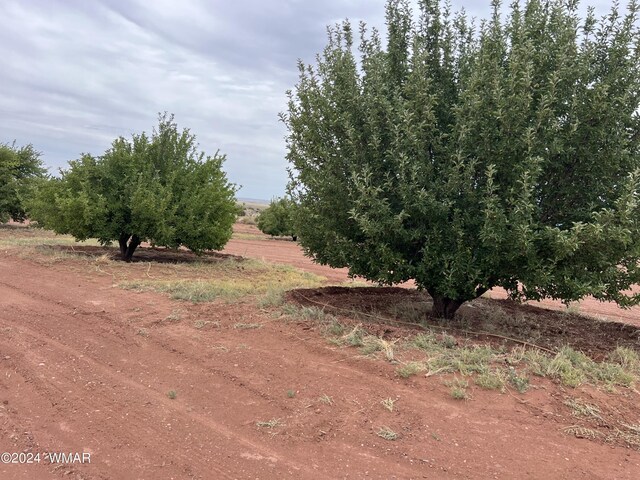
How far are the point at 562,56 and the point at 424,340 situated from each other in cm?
362

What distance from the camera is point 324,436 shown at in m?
4.22

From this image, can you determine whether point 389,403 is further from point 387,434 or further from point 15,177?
point 15,177

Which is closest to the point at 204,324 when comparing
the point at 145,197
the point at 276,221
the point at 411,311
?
the point at 411,311

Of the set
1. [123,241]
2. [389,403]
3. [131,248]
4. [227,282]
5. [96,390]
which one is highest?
[123,241]

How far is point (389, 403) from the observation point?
4680 millimetres

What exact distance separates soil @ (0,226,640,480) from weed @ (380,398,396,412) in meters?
0.05

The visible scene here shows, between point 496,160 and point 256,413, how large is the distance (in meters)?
4.02

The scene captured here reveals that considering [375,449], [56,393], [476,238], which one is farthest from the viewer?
[476,238]

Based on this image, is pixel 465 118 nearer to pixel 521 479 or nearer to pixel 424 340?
pixel 424 340

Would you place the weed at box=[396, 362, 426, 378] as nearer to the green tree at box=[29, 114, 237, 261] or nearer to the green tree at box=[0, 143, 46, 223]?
the green tree at box=[29, 114, 237, 261]

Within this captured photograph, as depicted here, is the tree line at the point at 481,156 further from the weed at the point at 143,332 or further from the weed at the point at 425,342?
the weed at the point at 143,332

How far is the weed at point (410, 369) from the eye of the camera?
17.1 ft

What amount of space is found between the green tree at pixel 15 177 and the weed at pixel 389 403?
890 inches

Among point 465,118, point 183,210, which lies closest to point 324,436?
point 465,118
